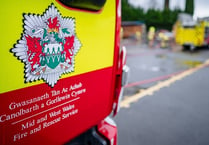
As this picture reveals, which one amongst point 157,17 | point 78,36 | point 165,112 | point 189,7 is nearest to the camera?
point 78,36

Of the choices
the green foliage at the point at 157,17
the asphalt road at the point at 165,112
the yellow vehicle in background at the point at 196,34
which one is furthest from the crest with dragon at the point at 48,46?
the green foliage at the point at 157,17

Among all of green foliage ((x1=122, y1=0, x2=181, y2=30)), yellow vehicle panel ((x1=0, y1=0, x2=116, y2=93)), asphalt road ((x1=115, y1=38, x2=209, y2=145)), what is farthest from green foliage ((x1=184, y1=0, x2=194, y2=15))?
yellow vehicle panel ((x1=0, y1=0, x2=116, y2=93))

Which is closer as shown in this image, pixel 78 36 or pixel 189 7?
pixel 78 36

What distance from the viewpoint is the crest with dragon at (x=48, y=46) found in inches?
44.7

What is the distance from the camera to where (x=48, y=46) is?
1259 millimetres

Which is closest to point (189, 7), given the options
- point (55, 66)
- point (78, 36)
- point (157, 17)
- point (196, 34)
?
point (157, 17)

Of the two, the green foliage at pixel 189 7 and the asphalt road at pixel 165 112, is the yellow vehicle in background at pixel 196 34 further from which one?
the green foliage at pixel 189 7

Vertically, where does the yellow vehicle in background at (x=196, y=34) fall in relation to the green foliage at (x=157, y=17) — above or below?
below

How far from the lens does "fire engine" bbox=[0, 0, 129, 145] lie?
1.09 meters

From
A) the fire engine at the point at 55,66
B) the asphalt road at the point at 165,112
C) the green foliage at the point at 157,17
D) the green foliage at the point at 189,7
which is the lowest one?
the asphalt road at the point at 165,112

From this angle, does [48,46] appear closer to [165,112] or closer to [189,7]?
[165,112]

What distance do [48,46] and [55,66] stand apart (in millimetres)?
129

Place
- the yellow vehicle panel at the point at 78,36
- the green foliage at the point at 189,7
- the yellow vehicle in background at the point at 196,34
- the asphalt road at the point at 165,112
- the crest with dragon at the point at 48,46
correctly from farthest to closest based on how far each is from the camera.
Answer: the green foliage at the point at 189,7 < the yellow vehicle in background at the point at 196,34 < the asphalt road at the point at 165,112 < the crest with dragon at the point at 48,46 < the yellow vehicle panel at the point at 78,36

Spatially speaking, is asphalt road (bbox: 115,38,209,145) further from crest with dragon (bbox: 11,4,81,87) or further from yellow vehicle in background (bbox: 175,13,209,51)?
yellow vehicle in background (bbox: 175,13,209,51)
